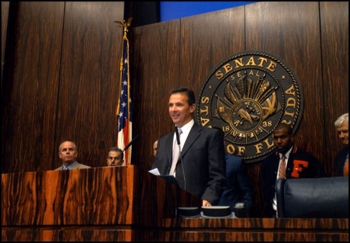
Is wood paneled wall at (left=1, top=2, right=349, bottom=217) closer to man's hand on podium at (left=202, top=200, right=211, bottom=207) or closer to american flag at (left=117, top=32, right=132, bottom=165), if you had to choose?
american flag at (left=117, top=32, right=132, bottom=165)

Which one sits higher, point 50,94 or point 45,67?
point 45,67

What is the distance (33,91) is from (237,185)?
3.05 meters

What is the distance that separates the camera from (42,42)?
226 inches

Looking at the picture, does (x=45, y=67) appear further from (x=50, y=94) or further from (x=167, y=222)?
(x=167, y=222)

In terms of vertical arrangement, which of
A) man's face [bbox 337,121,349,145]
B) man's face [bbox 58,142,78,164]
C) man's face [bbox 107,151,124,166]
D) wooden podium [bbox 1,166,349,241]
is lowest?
wooden podium [bbox 1,166,349,241]

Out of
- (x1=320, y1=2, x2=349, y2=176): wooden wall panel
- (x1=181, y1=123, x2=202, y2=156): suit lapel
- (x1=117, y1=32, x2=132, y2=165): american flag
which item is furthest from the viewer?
(x1=117, y1=32, x2=132, y2=165): american flag

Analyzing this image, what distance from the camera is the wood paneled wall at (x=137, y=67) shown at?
435cm

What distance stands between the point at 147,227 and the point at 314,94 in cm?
317

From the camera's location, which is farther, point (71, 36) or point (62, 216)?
point (71, 36)

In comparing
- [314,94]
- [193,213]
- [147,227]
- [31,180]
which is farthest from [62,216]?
[314,94]

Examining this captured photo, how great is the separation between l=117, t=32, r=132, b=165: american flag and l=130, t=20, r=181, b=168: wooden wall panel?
24cm

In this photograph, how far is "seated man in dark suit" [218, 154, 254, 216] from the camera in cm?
385

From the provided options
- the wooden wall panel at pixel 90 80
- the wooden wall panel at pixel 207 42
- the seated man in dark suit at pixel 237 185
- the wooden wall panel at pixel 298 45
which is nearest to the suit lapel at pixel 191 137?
the seated man in dark suit at pixel 237 185

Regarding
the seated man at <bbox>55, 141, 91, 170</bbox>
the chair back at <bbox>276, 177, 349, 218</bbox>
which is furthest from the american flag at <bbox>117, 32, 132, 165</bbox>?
the chair back at <bbox>276, 177, 349, 218</bbox>
